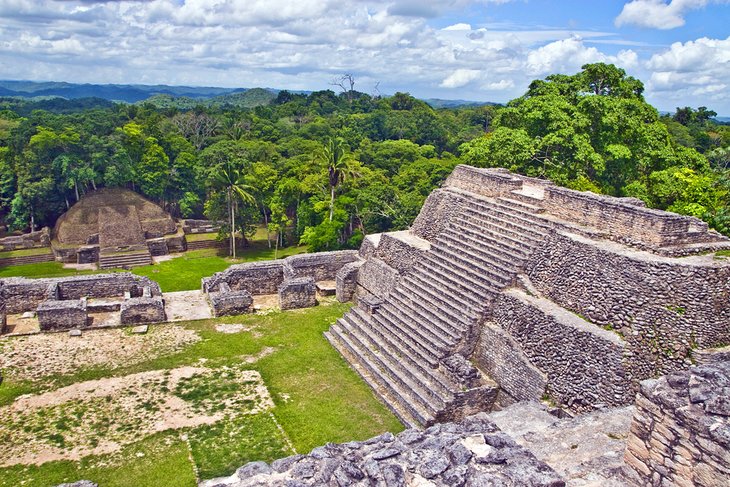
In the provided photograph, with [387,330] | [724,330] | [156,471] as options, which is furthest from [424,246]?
[156,471]

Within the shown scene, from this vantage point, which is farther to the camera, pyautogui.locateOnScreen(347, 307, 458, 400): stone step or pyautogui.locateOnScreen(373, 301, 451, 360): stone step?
pyautogui.locateOnScreen(373, 301, 451, 360): stone step

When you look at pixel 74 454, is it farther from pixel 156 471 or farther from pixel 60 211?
pixel 60 211

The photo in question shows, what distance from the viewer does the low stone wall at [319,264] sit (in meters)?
21.0

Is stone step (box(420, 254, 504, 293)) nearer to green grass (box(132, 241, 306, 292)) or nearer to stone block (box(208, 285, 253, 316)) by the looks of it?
stone block (box(208, 285, 253, 316))

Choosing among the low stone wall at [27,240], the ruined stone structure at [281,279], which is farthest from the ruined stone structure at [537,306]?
the low stone wall at [27,240]

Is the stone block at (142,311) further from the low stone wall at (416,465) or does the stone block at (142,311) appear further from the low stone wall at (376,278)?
the low stone wall at (416,465)

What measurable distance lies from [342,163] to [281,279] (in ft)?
34.7

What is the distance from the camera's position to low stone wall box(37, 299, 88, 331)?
55.6ft

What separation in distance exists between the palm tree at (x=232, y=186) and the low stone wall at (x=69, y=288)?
10542 millimetres

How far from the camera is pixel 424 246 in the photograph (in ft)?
57.4

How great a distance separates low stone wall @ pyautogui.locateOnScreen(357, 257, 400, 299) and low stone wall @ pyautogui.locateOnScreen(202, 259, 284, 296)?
3.40m

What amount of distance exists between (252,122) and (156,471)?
172 feet

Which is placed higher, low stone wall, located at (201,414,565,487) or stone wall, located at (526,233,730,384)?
stone wall, located at (526,233,730,384)

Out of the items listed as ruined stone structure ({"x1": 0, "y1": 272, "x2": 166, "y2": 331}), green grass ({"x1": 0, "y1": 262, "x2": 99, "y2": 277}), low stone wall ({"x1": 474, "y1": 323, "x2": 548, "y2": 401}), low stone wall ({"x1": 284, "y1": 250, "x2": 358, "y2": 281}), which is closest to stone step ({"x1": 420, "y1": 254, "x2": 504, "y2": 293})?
low stone wall ({"x1": 474, "y1": 323, "x2": 548, "y2": 401})
